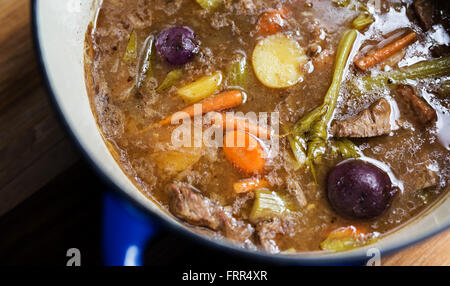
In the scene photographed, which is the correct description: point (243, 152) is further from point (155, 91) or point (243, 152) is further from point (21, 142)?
point (21, 142)

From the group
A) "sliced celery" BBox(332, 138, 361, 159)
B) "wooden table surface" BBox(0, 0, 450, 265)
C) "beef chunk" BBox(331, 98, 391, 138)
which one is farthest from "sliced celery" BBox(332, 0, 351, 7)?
"wooden table surface" BBox(0, 0, 450, 265)

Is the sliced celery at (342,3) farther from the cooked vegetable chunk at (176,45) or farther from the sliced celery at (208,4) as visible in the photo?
the cooked vegetable chunk at (176,45)

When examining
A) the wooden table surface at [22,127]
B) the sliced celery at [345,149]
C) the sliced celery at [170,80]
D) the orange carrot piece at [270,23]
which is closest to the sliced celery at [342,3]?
the orange carrot piece at [270,23]

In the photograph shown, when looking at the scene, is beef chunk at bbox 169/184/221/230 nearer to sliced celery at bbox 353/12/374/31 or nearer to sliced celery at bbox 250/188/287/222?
sliced celery at bbox 250/188/287/222

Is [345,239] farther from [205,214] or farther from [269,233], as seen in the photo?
[205,214]

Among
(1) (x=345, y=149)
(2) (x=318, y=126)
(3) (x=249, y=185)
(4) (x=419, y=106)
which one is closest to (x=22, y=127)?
(3) (x=249, y=185)
